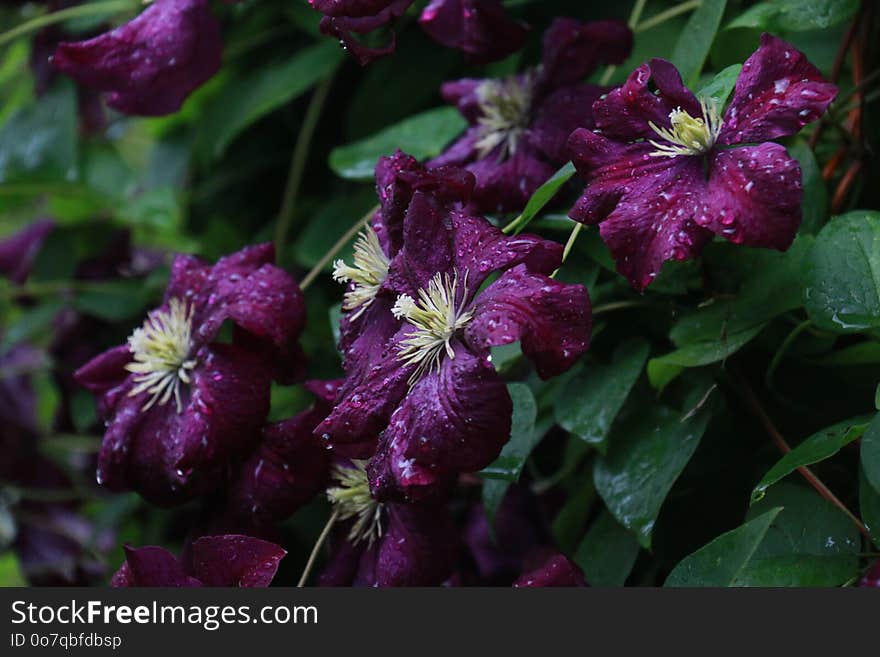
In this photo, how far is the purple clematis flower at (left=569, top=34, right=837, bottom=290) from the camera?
1.44 ft

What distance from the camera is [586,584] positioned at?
1.75 feet

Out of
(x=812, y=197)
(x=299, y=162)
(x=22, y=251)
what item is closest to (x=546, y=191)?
(x=812, y=197)

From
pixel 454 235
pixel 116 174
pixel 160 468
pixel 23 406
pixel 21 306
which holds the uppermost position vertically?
pixel 454 235

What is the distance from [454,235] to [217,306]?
0.18 m

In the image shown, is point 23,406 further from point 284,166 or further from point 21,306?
point 284,166

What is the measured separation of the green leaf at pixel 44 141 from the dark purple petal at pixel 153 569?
58cm

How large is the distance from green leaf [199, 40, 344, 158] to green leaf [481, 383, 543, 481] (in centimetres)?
42

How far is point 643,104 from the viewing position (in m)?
0.49

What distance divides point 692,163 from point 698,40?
14 cm

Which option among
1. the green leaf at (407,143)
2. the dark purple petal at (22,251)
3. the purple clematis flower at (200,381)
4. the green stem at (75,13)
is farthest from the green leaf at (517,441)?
the dark purple petal at (22,251)

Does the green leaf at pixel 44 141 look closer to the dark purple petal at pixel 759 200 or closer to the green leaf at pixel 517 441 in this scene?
the green leaf at pixel 517 441

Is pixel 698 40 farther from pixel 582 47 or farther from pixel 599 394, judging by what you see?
pixel 599 394

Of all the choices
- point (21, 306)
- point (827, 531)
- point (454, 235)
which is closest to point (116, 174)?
point (21, 306)

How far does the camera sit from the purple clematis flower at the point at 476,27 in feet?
1.99
